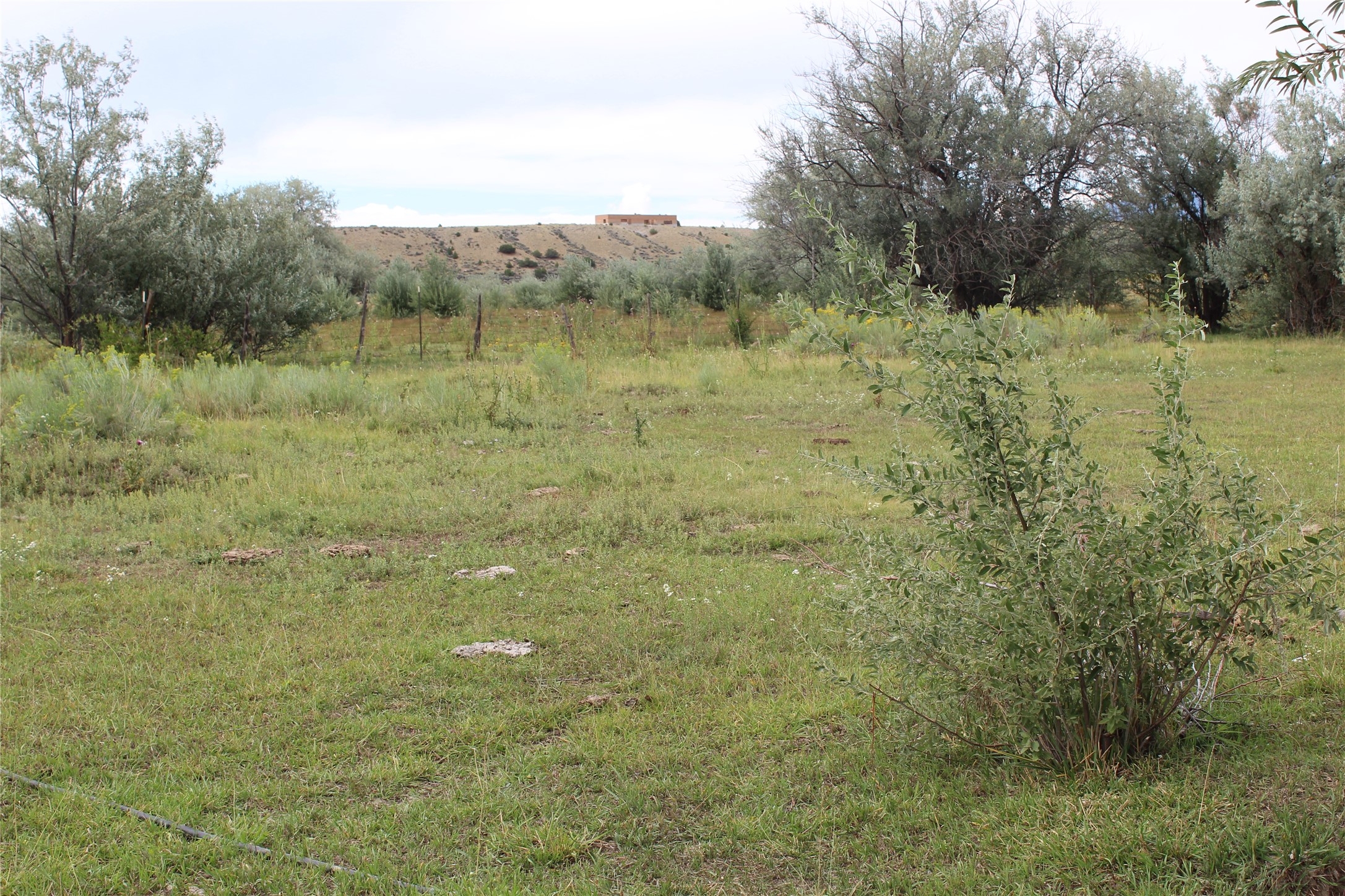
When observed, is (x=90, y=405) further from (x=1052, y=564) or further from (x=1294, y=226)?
(x=1294, y=226)

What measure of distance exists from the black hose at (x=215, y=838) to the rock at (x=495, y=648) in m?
1.57

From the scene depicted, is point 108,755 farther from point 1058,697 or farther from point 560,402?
point 560,402

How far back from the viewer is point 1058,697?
282 centimetres

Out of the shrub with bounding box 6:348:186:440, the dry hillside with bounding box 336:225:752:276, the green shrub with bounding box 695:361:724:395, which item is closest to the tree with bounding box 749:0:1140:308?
the green shrub with bounding box 695:361:724:395

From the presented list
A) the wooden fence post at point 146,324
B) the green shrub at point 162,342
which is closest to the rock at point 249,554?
the green shrub at point 162,342

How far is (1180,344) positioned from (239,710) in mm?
3753

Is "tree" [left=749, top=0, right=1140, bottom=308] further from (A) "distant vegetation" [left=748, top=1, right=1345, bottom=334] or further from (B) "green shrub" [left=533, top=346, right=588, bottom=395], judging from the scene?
(B) "green shrub" [left=533, top=346, right=588, bottom=395]

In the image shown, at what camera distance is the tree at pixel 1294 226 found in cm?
1877

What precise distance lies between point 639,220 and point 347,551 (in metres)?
91.6

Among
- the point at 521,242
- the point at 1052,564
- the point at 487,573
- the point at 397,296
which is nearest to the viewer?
the point at 1052,564

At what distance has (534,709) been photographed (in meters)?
3.83

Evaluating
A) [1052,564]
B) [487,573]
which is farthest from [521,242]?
[1052,564]

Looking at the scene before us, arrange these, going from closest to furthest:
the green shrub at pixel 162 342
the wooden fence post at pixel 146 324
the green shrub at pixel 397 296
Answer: the wooden fence post at pixel 146 324 → the green shrub at pixel 162 342 → the green shrub at pixel 397 296

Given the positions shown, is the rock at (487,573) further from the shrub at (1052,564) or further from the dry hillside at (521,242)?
the dry hillside at (521,242)
